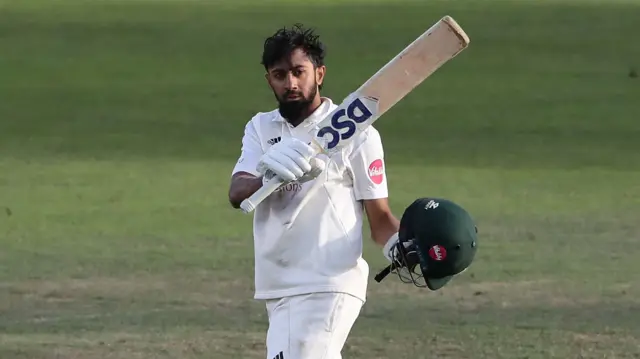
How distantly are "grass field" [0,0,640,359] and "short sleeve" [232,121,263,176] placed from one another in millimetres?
2654

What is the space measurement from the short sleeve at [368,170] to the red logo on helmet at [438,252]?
0.34 metres

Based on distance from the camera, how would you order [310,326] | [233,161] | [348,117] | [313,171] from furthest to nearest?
[233,161]
[310,326]
[348,117]
[313,171]

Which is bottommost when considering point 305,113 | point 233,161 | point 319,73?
point 305,113

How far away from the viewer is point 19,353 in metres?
7.44

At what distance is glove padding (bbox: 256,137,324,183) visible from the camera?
4293 mm

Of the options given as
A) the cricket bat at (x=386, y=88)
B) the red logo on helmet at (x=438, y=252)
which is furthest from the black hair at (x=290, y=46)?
the red logo on helmet at (x=438, y=252)

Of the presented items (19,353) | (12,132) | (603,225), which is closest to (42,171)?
(12,132)

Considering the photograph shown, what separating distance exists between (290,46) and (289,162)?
24.1 inches

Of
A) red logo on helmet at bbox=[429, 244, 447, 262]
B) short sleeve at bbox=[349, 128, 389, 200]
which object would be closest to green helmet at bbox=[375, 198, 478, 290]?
red logo on helmet at bbox=[429, 244, 447, 262]

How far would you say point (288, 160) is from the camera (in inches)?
169

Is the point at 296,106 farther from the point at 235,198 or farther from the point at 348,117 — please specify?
the point at 235,198

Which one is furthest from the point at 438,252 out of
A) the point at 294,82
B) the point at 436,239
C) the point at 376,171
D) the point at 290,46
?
the point at 290,46

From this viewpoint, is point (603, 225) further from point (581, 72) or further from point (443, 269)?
point (581, 72)

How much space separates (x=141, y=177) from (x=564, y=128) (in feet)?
20.3
